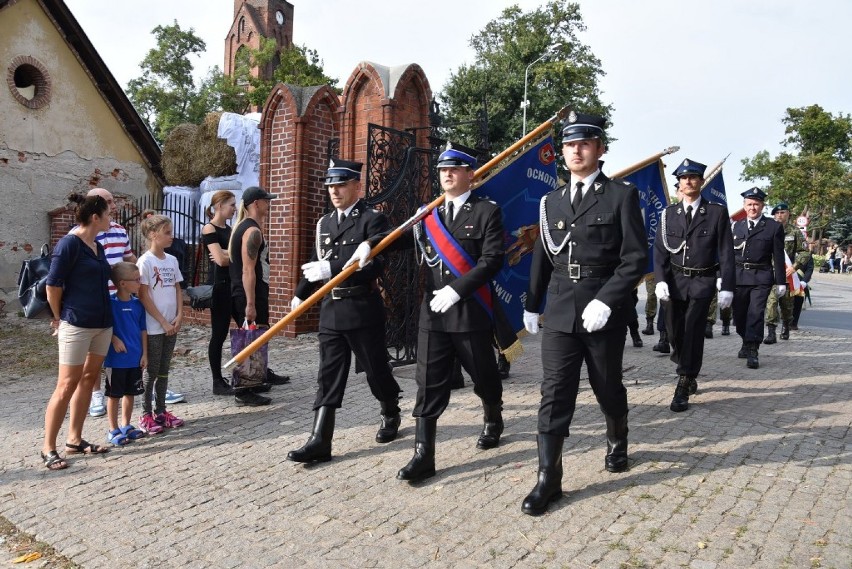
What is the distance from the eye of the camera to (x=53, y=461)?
4.40 m

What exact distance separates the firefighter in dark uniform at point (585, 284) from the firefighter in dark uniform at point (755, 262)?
489 cm

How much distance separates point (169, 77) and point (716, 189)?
4083 centimetres

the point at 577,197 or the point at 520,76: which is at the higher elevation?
the point at 520,76

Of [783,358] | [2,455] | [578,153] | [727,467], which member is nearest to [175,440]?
[2,455]

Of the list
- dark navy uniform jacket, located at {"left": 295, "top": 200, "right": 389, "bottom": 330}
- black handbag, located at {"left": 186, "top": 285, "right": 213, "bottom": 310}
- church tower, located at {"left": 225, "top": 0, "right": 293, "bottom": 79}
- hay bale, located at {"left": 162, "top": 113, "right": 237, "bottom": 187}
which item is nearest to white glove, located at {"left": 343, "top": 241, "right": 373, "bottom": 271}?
dark navy uniform jacket, located at {"left": 295, "top": 200, "right": 389, "bottom": 330}

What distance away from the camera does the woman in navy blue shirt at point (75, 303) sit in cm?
438

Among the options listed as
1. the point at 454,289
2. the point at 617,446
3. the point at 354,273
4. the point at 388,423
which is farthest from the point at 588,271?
the point at 388,423

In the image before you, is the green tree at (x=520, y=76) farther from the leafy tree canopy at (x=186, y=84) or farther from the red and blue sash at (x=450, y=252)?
the red and blue sash at (x=450, y=252)

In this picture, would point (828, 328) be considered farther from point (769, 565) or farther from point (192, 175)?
point (192, 175)

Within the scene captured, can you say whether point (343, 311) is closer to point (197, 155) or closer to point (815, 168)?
point (197, 155)

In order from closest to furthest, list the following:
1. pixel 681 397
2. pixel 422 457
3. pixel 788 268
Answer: pixel 422 457 → pixel 681 397 → pixel 788 268

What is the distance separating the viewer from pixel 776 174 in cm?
4762

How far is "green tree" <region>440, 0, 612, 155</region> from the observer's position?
3528cm

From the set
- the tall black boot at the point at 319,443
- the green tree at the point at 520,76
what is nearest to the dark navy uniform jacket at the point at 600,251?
the tall black boot at the point at 319,443
